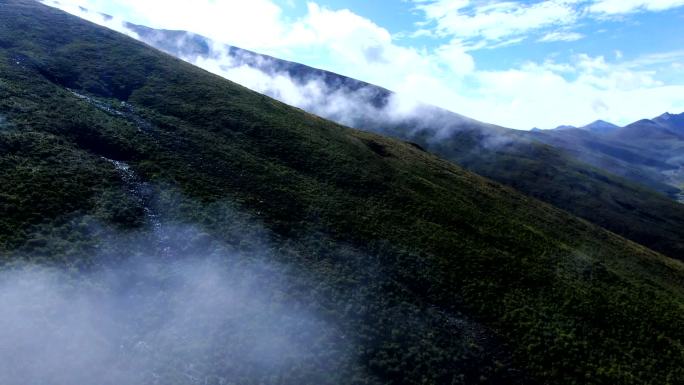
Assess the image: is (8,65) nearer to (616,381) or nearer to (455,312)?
(455,312)

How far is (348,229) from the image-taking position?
159ft

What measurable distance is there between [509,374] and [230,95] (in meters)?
69.5

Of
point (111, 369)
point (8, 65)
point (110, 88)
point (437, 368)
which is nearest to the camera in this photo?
point (111, 369)

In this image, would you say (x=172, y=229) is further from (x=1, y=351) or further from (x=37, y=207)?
(x=1, y=351)

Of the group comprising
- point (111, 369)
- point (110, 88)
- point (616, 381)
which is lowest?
point (111, 369)

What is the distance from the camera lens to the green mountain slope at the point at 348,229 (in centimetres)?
3306

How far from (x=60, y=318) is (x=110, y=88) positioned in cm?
5627

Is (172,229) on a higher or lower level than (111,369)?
higher

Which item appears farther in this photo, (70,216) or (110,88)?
(110,88)

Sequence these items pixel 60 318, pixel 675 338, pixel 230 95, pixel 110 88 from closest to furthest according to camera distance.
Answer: pixel 60 318 < pixel 675 338 < pixel 110 88 < pixel 230 95

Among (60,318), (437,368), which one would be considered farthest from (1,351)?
(437,368)

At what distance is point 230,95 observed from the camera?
8131 cm

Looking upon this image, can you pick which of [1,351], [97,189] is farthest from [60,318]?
[97,189]

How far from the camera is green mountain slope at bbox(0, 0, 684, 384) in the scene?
1302 inches
